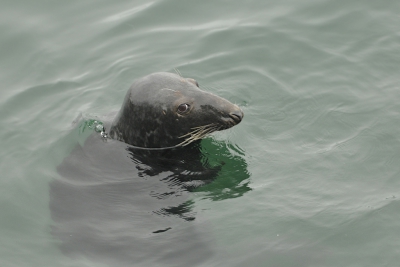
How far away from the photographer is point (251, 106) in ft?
37.7

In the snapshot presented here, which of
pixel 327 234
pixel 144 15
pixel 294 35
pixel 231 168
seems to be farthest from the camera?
pixel 144 15

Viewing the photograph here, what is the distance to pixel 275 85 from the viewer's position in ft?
39.4

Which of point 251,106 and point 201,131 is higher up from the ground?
point 201,131

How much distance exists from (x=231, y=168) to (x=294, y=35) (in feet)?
14.3

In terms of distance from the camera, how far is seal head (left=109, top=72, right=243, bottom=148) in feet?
29.8

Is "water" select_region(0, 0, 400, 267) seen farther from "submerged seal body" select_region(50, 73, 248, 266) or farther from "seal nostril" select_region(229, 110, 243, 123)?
"seal nostril" select_region(229, 110, 243, 123)

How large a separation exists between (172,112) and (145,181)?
3.34 feet

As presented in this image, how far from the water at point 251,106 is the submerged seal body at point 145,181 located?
0.23 metres

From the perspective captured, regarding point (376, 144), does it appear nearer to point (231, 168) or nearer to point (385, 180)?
point (385, 180)

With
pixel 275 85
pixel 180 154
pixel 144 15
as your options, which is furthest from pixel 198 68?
pixel 180 154

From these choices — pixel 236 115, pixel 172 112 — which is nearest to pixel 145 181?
pixel 172 112

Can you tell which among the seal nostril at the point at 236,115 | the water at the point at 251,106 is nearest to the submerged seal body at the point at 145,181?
the seal nostril at the point at 236,115

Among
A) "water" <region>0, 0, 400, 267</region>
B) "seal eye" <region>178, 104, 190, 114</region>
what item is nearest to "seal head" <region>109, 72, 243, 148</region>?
"seal eye" <region>178, 104, 190, 114</region>

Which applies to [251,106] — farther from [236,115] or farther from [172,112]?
[172,112]
